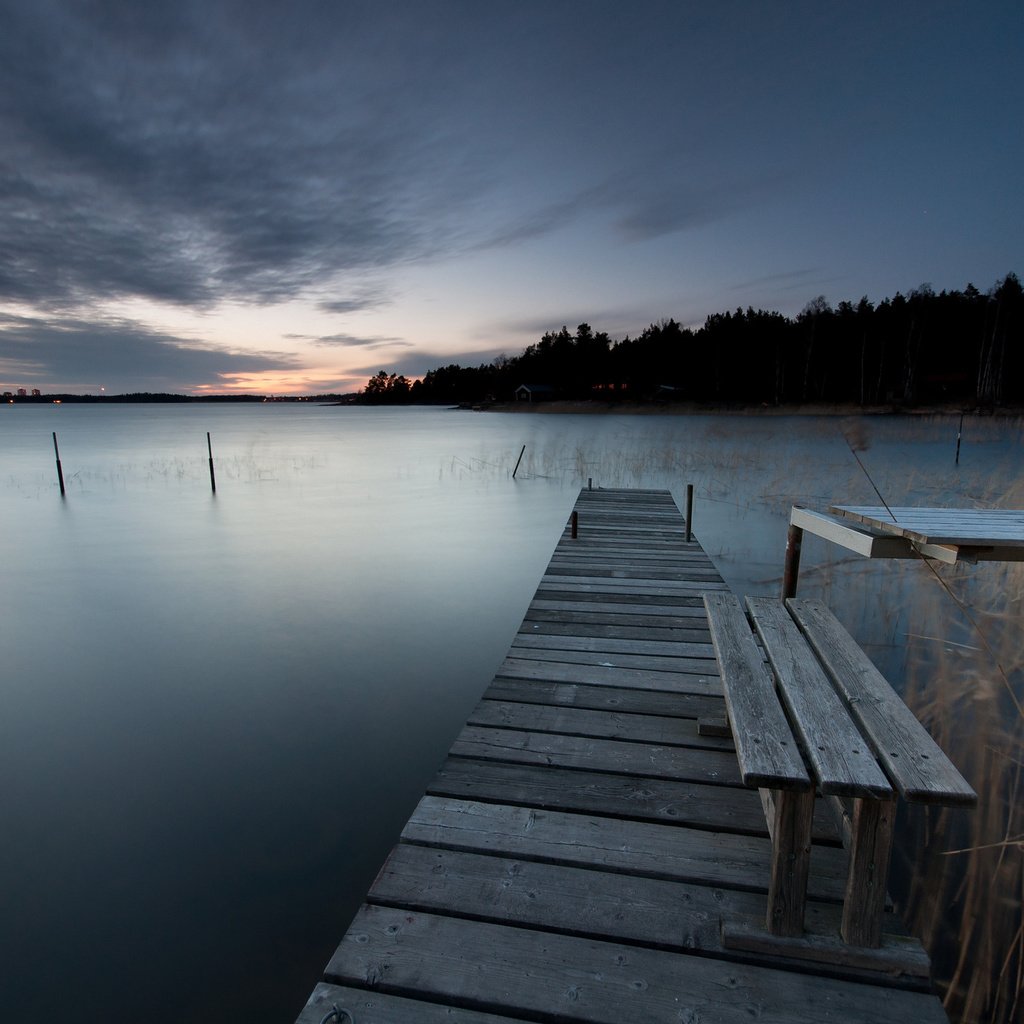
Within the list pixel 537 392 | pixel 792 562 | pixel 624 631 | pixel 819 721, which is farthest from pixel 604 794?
pixel 537 392

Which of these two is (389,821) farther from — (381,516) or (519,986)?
(381,516)

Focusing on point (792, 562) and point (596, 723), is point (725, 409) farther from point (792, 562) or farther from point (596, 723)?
point (596, 723)

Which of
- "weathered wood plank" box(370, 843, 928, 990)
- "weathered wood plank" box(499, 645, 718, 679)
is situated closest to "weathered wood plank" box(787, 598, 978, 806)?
"weathered wood plank" box(370, 843, 928, 990)

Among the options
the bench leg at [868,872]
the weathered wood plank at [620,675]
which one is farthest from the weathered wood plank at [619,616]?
the bench leg at [868,872]

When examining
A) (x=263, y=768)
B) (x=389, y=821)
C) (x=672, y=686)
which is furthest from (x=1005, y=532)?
(x=263, y=768)

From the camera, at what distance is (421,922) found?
1970mm

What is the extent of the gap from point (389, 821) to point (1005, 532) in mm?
3642

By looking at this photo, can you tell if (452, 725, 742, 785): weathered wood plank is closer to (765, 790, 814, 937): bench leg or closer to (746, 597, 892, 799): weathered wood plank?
(746, 597, 892, 799): weathered wood plank

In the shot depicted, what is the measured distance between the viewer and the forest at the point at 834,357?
39875 millimetres

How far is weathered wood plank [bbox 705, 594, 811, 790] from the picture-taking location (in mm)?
1640

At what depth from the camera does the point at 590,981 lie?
1.75 meters

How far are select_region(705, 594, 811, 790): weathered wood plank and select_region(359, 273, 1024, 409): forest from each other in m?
43.5

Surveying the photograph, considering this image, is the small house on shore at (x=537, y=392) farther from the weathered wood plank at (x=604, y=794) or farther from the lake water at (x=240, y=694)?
the weathered wood plank at (x=604, y=794)

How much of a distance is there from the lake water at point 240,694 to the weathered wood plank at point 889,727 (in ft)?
5.84
